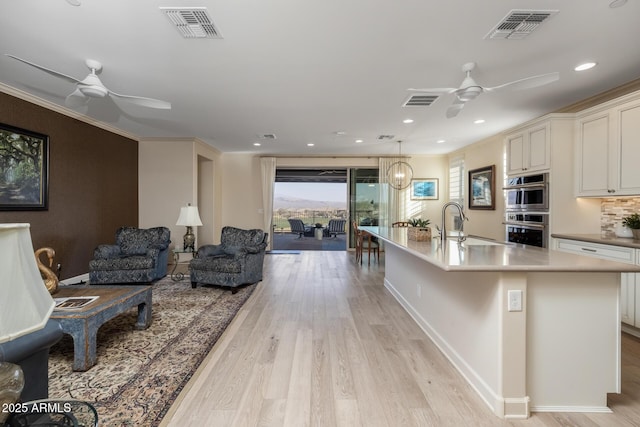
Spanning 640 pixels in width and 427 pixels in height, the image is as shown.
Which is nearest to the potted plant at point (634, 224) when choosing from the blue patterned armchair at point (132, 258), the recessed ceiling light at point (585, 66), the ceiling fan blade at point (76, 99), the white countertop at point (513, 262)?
the recessed ceiling light at point (585, 66)

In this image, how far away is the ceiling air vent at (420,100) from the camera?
3619mm

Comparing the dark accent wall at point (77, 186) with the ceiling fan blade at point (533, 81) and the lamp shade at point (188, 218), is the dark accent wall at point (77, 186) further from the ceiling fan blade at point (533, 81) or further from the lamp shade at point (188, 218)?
the ceiling fan blade at point (533, 81)

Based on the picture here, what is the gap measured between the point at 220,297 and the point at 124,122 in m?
3.55

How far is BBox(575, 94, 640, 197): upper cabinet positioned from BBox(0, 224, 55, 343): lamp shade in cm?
462

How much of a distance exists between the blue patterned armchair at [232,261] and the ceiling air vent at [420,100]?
2.93 meters

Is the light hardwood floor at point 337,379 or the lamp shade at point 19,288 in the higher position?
the lamp shade at point 19,288

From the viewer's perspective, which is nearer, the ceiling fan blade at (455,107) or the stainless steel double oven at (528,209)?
the ceiling fan blade at (455,107)

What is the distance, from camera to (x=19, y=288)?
775 mm

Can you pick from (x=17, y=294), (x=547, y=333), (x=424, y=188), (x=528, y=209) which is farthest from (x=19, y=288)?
(x=424, y=188)


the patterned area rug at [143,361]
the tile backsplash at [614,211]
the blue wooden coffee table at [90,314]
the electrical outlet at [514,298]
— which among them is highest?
the tile backsplash at [614,211]

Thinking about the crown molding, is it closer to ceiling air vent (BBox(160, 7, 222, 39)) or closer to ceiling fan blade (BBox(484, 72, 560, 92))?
ceiling air vent (BBox(160, 7, 222, 39))

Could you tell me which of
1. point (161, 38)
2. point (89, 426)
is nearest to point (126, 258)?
point (161, 38)

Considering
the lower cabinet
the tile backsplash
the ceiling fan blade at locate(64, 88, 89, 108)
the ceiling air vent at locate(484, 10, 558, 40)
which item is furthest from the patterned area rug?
the tile backsplash

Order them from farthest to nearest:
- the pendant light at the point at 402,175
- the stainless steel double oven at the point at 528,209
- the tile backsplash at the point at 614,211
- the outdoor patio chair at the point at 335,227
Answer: the outdoor patio chair at the point at 335,227
the pendant light at the point at 402,175
the stainless steel double oven at the point at 528,209
the tile backsplash at the point at 614,211
